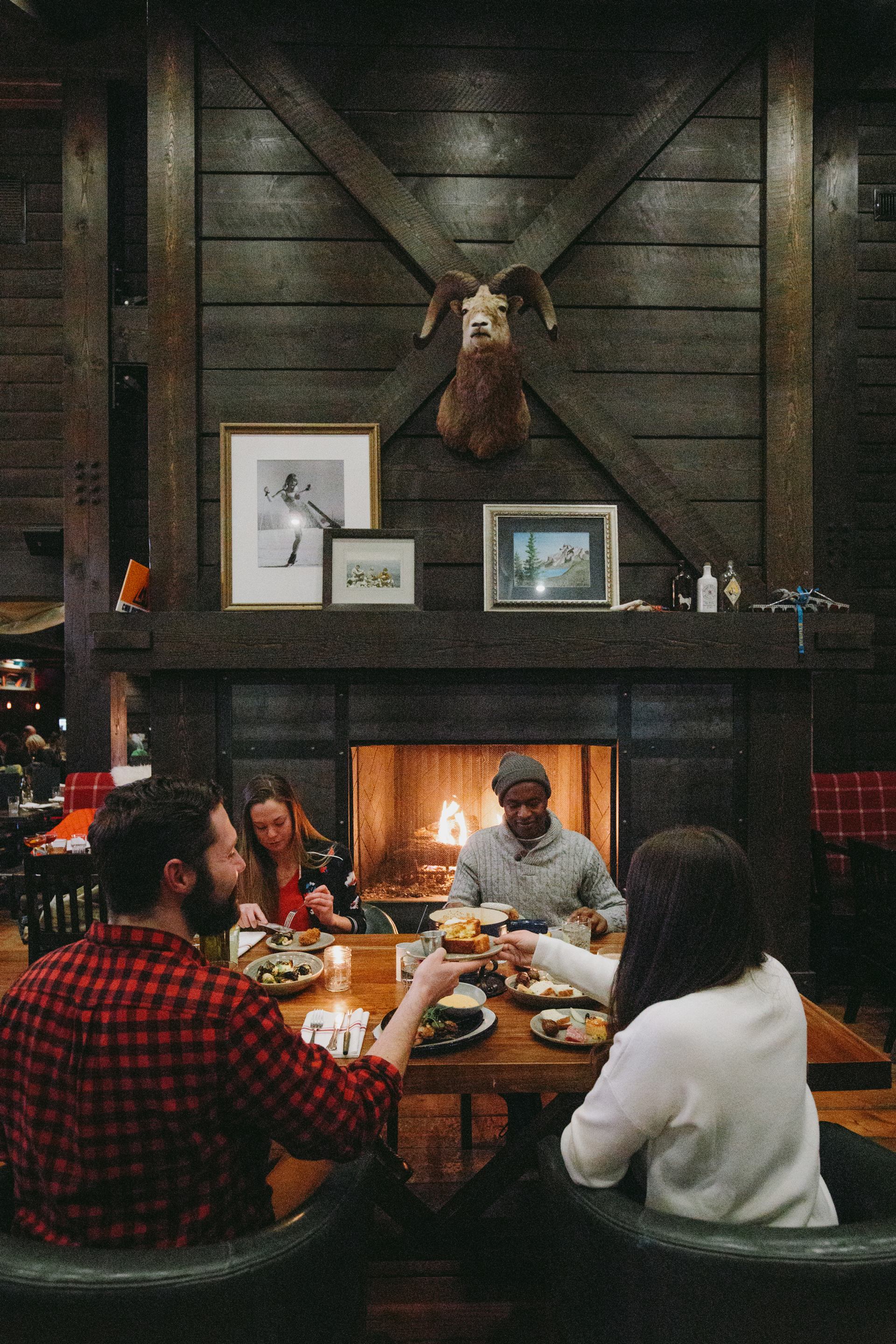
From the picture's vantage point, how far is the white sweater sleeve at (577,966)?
1.87 metres

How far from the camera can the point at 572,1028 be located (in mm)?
1822

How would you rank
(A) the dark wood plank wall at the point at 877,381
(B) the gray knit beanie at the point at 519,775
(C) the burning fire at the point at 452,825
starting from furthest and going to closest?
1. (A) the dark wood plank wall at the point at 877,381
2. (C) the burning fire at the point at 452,825
3. (B) the gray knit beanie at the point at 519,775

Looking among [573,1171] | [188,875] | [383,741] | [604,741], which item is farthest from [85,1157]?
[604,741]

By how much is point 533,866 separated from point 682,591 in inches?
73.4

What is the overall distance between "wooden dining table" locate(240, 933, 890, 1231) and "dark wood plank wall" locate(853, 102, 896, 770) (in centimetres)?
455

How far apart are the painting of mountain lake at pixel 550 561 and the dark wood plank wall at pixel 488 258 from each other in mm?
227

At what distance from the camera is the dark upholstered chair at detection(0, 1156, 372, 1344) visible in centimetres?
100

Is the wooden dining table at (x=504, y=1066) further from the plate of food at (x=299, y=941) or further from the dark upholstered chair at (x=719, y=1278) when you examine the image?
the dark upholstered chair at (x=719, y=1278)

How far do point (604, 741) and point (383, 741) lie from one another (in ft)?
3.92

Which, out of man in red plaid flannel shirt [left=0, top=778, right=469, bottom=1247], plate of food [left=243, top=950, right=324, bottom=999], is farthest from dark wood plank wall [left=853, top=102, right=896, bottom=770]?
man in red plaid flannel shirt [left=0, top=778, right=469, bottom=1247]

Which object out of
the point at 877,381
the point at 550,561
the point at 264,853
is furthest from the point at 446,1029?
the point at 877,381

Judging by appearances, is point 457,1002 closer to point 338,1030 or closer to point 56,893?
point 338,1030

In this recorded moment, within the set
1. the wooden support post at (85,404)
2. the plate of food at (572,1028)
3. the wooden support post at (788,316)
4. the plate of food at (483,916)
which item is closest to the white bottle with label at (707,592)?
the wooden support post at (788,316)

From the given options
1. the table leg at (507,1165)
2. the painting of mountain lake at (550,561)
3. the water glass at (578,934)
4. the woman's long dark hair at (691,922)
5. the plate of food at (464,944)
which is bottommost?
the table leg at (507,1165)
